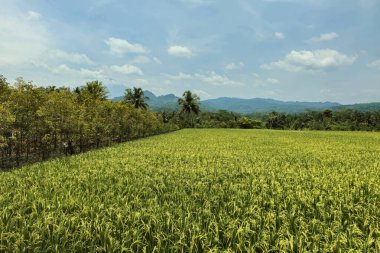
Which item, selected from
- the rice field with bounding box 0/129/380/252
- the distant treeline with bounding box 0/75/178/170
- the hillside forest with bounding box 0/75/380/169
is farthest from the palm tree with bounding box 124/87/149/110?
the rice field with bounding box 0/129/380/252

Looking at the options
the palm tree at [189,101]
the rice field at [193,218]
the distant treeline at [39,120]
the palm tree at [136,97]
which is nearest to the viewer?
the rice field at [193,218]

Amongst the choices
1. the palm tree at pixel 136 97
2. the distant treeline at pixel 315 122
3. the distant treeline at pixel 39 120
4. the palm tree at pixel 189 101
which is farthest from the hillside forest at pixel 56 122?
the distant treeline at pixel 315 122

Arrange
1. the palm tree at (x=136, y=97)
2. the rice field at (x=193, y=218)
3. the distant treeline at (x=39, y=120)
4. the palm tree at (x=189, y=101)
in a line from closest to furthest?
the rice field at (x=193, y=218) → the distant treeline at (x=39, y=120) → the palm tree at (x=136, y=97) → the palm tree at (x=189, y=101)

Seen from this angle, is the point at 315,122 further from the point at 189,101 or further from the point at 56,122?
the point at 56,122

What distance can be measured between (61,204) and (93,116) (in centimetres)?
2628

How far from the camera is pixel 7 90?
88.7ft

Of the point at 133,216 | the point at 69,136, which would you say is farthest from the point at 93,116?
the point at 133,216

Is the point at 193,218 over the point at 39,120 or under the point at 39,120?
under

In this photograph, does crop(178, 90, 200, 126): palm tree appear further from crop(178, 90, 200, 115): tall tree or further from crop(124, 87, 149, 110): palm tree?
crop(124, 87, 149, 110): palm tree

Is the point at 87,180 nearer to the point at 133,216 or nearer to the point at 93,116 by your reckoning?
the point at 133,216

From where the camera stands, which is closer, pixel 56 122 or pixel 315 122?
pixel 56 122

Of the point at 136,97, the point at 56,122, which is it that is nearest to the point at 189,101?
the point at 136,97

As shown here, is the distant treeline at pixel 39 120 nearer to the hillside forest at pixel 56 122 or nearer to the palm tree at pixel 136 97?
the hillside forest at pixel 56 122

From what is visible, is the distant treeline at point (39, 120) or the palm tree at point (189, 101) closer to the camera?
the distant treeline at point (39, 120)
